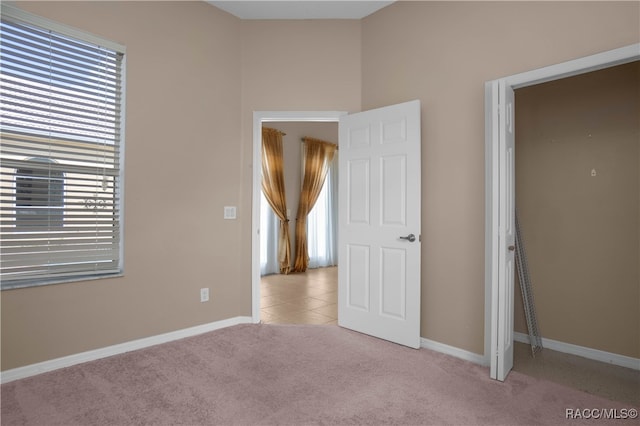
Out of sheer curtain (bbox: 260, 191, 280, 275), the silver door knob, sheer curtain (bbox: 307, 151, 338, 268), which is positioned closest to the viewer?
the silver door knob

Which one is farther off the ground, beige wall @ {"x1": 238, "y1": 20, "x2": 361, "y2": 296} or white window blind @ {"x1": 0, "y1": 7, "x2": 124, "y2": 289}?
beige wall @ {"x1": 238, "y1": 20, "x2": 361, "y2": 296}

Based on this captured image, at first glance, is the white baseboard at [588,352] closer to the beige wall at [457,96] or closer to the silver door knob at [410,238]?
the beige wall at [457,96]

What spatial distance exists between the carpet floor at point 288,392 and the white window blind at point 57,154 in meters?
0.82

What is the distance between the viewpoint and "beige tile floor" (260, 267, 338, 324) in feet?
13.5

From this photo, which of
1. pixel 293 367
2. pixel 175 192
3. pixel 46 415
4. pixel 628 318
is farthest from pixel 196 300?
pixel 628 318

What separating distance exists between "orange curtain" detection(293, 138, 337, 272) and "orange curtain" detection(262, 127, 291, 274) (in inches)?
10.3

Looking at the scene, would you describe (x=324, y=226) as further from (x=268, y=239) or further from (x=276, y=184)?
(x=276, y=184)

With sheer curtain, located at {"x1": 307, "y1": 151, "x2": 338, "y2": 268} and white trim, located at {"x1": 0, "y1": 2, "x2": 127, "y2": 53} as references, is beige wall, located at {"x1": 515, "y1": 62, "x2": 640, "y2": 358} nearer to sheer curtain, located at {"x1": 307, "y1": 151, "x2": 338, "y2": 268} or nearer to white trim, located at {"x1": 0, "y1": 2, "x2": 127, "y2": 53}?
white trim, located at {"x1": 0, "y1": 2, "x2": 127, "y2": 53}

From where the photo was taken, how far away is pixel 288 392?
7.89ft

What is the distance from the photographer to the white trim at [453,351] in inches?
115

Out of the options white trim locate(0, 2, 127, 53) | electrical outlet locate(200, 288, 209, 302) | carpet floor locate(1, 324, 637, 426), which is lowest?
carpet floor locate(1, 324, 637, 426)

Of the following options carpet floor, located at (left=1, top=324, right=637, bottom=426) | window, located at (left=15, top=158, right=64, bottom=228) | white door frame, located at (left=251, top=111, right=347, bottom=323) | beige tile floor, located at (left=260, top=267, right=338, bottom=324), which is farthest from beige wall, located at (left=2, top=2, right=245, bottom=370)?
beige tile floor, located at (left=260, top=267, right=338, bottom=324)

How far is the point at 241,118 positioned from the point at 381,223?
181 centimetres

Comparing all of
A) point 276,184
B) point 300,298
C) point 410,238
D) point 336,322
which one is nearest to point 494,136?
point 410,238
